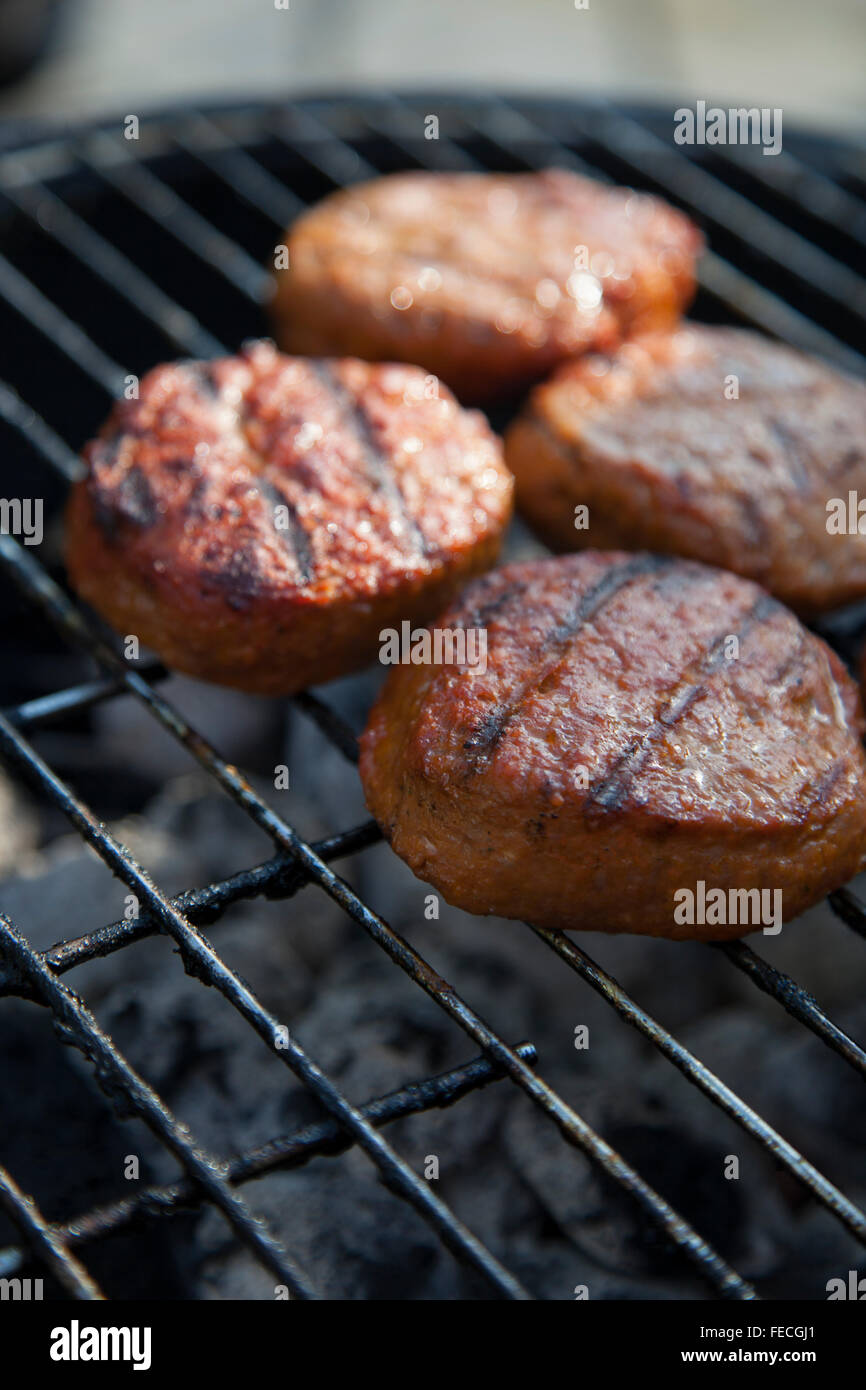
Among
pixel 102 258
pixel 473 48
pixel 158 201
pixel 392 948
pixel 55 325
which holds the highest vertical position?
pixel 473 48

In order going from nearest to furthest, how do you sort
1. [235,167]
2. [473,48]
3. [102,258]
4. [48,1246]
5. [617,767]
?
[48,1246] → [617,767] → [102,258] → [235,167] → [473,48]

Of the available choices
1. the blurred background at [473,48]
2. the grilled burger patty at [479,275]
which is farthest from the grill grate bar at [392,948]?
the blurred background at [473,48]

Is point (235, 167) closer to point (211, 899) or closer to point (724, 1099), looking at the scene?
point (211, 899)

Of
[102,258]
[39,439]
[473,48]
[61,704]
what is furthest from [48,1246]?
[473,48]

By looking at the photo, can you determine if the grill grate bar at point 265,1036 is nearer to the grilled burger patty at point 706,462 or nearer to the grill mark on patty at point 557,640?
the grill mark on patty at point 557,640

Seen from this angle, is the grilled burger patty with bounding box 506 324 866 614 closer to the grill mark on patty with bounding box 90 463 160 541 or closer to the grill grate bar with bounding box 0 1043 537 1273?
the grill mark on patty with bounding box 90 463 160 541

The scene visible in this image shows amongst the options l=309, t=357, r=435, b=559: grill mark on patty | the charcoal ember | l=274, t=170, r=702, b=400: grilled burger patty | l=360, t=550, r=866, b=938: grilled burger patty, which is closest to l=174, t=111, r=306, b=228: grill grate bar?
l=274, t=170, r=702, b=400: grilled burger patty
